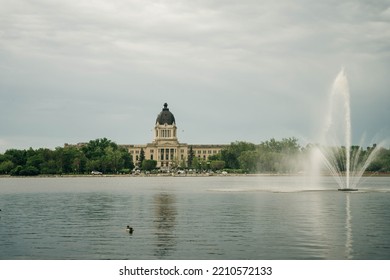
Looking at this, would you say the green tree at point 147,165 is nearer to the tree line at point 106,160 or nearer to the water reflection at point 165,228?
the tree line at point 106,160

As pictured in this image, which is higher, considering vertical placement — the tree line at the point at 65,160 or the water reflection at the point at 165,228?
the tree line at the point at 65,160

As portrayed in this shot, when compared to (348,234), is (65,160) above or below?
above

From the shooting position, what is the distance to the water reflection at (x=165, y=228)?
2272cm

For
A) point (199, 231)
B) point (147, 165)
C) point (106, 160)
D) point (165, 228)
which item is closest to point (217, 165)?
point (147, 165)

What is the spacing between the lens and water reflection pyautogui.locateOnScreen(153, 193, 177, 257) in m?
22.7

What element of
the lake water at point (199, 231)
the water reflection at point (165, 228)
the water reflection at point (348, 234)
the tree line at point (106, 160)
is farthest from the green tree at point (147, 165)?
the water reflection at point (348, 234)

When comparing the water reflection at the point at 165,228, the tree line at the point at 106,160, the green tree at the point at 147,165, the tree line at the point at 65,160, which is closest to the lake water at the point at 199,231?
the water reflection at the point at 165,228

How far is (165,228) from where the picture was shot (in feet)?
94.6

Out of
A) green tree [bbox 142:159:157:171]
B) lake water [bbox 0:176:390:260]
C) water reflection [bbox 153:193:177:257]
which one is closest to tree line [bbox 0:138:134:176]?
green tree [bbox 142:159:157:171]

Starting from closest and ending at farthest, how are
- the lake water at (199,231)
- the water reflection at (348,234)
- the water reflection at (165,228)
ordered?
the water reflection at (348,234), the lake water at (199,231), the water reflection at (165,228)

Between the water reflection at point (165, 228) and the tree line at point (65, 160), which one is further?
the tree line at point (65, 160)

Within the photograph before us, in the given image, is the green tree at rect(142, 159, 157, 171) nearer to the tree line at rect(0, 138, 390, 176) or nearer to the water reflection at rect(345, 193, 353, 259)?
the tree line at rect(0, 138, 390, 176)

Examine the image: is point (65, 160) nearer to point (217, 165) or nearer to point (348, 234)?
point (217, 165)

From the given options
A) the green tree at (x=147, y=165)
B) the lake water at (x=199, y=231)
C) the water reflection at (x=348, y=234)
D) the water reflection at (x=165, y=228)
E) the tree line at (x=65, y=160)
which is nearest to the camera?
the water reflection at (x=348, y=234)
